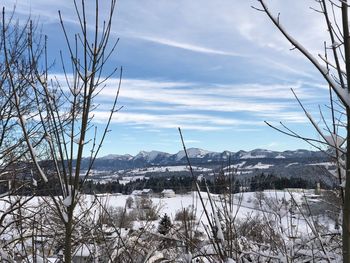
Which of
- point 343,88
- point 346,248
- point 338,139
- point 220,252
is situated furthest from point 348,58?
point 220,252

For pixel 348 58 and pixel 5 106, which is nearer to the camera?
pixel 348 58

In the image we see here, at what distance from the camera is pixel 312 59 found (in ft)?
4.74

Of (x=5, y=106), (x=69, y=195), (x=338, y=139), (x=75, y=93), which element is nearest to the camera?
(x=338, y=139)

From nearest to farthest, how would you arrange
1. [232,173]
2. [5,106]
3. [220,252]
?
[220,252] → [232,173] → [5,106]

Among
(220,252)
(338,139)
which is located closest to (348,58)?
(338,139)

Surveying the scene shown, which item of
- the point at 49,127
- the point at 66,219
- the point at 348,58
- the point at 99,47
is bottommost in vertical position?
the point at 66,219

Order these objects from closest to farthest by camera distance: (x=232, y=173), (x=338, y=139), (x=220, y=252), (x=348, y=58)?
1. (x=348, y=58)
2. (x=338, y=139)
3. (x=220, y=252)
4. (x=232, y=173)

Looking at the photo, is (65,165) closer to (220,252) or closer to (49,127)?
(49,127)

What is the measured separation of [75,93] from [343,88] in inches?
48.9

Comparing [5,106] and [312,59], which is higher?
[5,106]

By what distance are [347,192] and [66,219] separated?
123 cm

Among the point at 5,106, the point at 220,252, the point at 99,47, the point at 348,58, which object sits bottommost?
the point at 220,252

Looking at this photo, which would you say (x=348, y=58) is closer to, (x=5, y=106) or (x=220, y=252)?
(x=220, y=252)

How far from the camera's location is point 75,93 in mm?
1946
